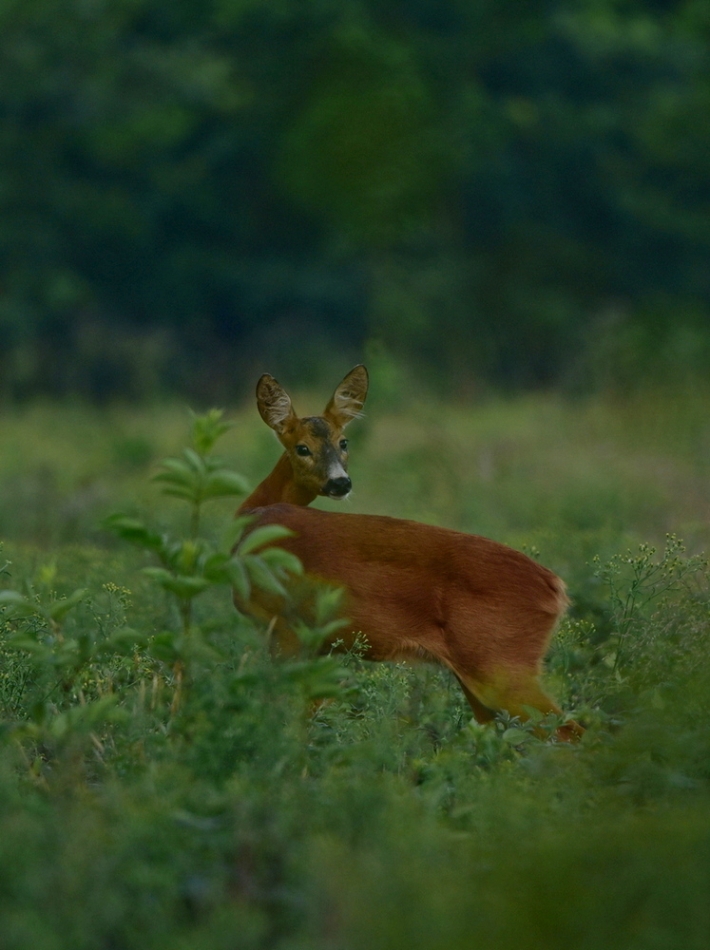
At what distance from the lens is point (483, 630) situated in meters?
5.12

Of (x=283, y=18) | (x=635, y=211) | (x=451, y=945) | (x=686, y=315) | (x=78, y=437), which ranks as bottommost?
(x=451, y=945)

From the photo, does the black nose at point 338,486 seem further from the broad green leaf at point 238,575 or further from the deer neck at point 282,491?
the broad green leaf at point 238,575

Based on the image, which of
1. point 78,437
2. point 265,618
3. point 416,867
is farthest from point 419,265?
point 416,867

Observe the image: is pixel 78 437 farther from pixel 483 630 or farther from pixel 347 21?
pixel 347 21

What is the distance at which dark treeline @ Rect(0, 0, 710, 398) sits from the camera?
2800cm

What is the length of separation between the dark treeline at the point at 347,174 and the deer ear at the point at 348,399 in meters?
19.8

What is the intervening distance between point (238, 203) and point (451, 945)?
28033mm

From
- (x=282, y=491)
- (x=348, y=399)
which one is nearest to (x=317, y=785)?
(x=282, y=491)

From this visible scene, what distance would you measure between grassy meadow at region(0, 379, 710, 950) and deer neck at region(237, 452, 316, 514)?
1.72ft

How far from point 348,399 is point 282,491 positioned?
49 cm

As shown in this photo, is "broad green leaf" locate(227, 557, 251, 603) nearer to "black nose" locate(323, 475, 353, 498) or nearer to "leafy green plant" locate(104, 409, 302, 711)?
"leafy green plant" locate(104, 409, 302, 711)

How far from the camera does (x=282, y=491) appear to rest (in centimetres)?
621

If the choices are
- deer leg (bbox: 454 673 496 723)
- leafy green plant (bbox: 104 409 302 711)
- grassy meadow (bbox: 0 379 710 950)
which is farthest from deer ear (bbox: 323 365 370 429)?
leafy green plant (bbox: 104 409 302 711)

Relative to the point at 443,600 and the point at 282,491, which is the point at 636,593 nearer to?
the point at 443,600
